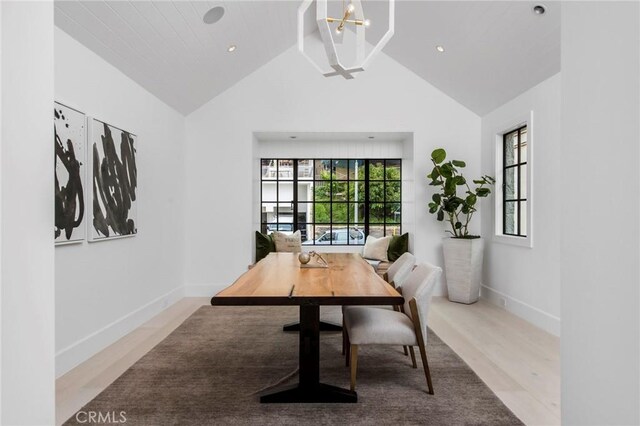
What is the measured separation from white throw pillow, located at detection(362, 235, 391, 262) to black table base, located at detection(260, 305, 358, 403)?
322cm

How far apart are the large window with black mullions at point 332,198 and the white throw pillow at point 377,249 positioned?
1.46ft

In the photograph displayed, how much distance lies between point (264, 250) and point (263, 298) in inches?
135

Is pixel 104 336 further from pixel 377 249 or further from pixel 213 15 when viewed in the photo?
pixel 377 249

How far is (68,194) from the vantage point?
275cm

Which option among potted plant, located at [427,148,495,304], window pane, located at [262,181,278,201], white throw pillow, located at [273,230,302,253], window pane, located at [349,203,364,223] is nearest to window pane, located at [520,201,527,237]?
potted plant, located at [427,148,495,304]

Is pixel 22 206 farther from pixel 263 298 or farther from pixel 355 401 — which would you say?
pixel 355 401

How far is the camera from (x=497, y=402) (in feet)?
7.58

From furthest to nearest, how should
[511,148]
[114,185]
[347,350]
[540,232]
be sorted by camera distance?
[511,148]
[540,232]
[114,185]
[347,350]

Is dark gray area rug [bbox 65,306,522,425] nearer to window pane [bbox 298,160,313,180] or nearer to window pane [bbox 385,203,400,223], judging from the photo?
Answer: window pane [bbox 385,203,400,223]

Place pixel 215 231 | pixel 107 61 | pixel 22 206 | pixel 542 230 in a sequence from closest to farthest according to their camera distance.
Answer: pixel 22 206
pixel 107 61
pixel 542 230
pixel 215 231

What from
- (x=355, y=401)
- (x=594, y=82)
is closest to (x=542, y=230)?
(x=355, y=401)

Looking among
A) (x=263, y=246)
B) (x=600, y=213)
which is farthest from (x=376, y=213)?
(x=600, y=213)

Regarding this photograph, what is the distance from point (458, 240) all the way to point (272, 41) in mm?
3403

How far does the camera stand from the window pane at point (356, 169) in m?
6.06
